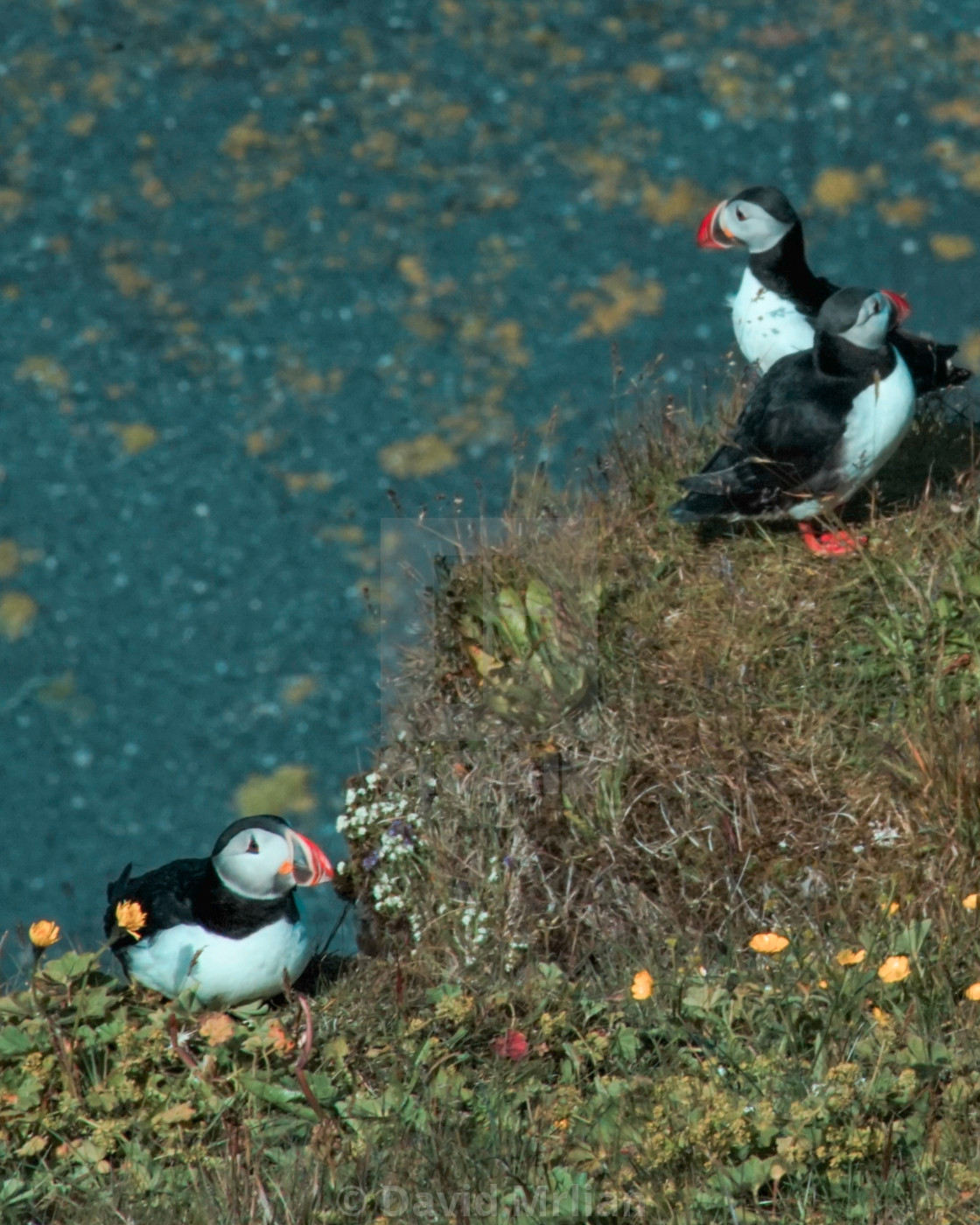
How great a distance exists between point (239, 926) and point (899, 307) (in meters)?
2.74

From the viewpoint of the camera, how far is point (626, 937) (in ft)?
15.2

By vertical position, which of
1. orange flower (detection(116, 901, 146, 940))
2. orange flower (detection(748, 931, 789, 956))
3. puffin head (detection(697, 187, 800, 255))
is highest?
puffin head (detection(697, 187, 800, 255))

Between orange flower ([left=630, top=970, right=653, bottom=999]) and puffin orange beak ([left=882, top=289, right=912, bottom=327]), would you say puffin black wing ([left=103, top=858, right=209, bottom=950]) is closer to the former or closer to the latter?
orange flower ([left=630, top=970, right=653, bottom=999])

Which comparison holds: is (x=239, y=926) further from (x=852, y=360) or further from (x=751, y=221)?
(x=751, y=221)

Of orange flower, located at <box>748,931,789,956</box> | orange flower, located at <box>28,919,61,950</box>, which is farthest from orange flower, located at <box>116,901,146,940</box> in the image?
orange flower, located at <box>748,931,789,956</box>

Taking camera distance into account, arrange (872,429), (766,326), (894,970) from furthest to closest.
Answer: (766,326) → (872,429) → (894,970)

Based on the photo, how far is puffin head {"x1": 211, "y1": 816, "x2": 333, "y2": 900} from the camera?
4.32m

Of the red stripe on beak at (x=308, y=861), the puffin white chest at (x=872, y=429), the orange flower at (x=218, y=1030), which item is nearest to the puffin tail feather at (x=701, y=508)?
the puffin white chest at (x=872, y=429)

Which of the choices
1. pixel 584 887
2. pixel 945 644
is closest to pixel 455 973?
pixel 584 887

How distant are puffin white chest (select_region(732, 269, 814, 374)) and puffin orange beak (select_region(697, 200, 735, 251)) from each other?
0.49ft

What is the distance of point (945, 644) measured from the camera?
488 centimetres

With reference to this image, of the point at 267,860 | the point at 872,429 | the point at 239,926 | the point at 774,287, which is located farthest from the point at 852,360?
the point at 239,926

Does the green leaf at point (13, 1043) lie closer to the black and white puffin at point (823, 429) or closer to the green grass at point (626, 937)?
the green grass at point (626, 937)

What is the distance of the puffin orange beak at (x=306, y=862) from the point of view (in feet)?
14.2
